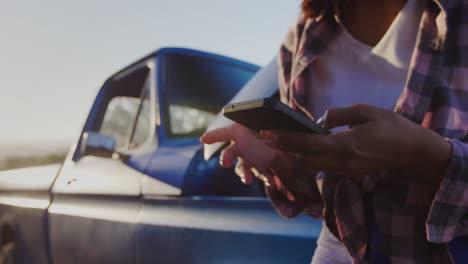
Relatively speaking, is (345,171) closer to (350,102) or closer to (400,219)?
(400,219)

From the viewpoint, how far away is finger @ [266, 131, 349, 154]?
35.2 inches

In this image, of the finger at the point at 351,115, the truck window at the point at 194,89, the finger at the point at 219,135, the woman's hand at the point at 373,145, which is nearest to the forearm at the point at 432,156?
the woman's hand at the point at 373,145

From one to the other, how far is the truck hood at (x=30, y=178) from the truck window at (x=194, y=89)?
1491 mm

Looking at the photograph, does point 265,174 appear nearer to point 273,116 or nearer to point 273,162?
point 273,162

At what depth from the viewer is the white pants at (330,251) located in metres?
1.22

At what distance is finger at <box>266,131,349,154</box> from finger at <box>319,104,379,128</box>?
0.14 ft

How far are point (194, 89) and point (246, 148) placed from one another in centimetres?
141

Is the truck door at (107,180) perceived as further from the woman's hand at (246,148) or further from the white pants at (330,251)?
the white pants at (330,251)

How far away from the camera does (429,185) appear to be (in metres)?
1.00

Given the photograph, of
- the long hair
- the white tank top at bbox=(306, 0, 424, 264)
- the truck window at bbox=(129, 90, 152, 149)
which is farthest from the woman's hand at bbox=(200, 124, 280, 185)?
the truck window at bbox=(129, 90, 152, 149)

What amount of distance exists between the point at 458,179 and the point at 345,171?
0.21 m

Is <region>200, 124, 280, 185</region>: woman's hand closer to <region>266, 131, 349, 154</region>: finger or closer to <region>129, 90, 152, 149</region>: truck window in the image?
<region>266, 131, 349, 154</region>: finger

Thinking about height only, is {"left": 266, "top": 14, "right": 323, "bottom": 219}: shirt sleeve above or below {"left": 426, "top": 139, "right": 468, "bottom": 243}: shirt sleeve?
below

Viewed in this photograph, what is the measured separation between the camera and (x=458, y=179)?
3.06 feet
